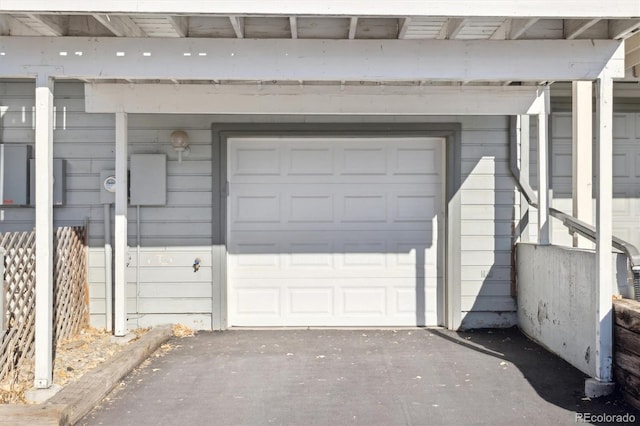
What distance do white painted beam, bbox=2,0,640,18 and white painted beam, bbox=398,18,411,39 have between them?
0.95 feet

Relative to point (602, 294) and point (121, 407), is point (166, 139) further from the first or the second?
point (602, 294)

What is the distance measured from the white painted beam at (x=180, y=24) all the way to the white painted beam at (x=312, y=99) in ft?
4.60

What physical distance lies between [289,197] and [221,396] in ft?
9.06

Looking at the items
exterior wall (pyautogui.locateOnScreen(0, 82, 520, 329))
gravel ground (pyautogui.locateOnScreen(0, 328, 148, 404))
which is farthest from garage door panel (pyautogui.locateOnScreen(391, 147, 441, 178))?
gravel ground (pyautogui.locateOnScreen(0, 328, 148, 404))

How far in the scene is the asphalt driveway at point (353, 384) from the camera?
3.73 meters

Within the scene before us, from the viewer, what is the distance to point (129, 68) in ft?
13.1

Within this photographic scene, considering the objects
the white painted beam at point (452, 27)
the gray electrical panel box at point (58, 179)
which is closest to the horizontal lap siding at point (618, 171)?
the white painted beam at point (452, 27)

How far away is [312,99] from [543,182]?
2495 mm

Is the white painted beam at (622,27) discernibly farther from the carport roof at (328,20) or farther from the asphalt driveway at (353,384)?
the asphalt driveway at (353,384)

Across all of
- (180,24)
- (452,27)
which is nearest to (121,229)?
(180,24)

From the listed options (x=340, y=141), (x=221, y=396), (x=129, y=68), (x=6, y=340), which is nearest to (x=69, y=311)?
(x=6, y=340)

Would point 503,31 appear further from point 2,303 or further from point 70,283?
point 70,283

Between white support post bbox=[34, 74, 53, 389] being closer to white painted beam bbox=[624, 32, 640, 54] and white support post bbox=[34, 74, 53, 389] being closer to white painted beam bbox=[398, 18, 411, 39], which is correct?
white painted beam bbox=[398, 18, 411, 39]

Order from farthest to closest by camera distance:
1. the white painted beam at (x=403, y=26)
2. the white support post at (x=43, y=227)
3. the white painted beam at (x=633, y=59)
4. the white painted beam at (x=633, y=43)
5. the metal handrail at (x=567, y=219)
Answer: the white painted beam at (x=633, y=59), the white painted beam at (x=633, y=43), the metal handrail at (x=567, y=219), the white support post at (x=43, y=227), the white painted beam at (x=403, y=26)
